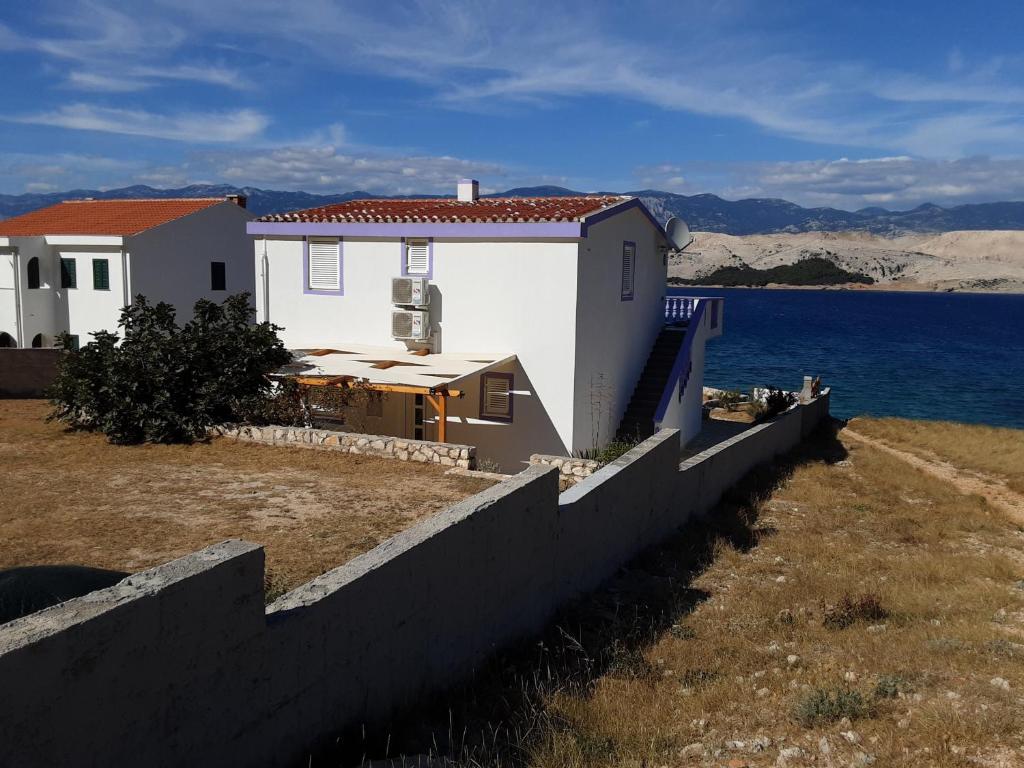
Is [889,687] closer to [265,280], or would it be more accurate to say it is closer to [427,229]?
[427,229]

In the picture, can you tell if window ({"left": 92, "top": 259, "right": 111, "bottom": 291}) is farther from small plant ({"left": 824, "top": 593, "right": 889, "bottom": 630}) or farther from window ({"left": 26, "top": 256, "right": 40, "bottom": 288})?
small plant ({"left": 824, "top": 593, "right": 889, "bottom": 630})

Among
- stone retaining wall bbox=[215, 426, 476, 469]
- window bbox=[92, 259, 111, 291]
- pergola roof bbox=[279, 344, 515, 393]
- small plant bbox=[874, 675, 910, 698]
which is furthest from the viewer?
window bbox=[92, 259, 111, 291]

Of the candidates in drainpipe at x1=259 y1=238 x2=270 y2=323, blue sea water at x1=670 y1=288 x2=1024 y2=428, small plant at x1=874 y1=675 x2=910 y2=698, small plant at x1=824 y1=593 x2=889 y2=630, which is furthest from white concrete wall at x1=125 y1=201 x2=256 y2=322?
blue sea water at x1=670 y1=288 x2=1024 y2=428

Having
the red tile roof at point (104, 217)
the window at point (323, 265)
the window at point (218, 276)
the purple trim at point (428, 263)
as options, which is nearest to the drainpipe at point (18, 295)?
the red tile roof at point (104, 217)

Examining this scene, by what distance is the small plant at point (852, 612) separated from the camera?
8.85 metres

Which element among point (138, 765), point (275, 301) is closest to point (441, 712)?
point (138, 765)

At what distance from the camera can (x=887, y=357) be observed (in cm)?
7150

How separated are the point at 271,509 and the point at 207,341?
6.22 m

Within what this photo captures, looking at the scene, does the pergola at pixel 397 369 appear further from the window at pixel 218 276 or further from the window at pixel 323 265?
the window at pixel 218 276

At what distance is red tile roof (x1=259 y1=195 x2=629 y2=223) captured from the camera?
17141mm

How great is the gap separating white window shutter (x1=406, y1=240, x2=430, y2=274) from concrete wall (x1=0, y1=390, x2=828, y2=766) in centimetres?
959

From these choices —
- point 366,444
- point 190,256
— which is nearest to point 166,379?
point 366,444

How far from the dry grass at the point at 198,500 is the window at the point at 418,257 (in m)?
5.35

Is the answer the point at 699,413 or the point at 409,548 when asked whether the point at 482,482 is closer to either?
the point at 409,548
